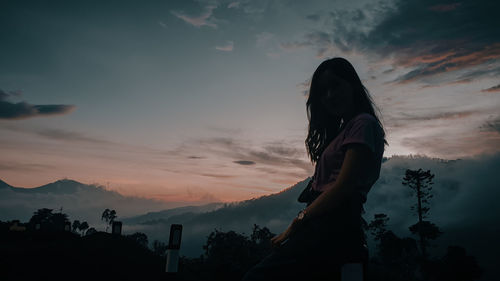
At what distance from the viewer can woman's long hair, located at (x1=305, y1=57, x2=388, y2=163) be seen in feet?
7.92

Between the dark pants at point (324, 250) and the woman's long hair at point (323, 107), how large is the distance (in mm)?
830

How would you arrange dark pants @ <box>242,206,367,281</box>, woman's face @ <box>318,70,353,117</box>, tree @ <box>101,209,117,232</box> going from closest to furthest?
dark pants @ <box>242,206,367,281</box> → woman's face @ <box>318,70,353,117</box> → tree @ <box>101,209,117,232</box>

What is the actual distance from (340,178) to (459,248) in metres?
92.4

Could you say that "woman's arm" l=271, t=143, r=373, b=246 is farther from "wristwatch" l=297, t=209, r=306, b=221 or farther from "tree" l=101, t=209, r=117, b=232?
"tree" l=101, t=209, r=117, b=232

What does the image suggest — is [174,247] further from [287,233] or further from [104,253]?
[104,253]

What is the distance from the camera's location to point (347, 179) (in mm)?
1785

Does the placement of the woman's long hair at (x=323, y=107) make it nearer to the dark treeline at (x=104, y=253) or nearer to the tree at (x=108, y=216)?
the dark treeline at (x=104, y=253)

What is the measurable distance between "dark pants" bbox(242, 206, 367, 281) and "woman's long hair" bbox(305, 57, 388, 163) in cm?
83

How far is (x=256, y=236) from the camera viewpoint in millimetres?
47250

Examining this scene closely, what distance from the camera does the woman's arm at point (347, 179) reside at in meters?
1.78

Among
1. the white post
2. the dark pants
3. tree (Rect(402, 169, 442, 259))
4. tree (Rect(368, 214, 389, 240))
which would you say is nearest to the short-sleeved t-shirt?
the dark pants

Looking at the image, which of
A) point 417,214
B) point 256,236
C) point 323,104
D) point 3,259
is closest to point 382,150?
point 323,104

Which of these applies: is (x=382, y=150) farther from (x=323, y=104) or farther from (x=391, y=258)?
(x=391, y=258)

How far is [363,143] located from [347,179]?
25 centimetres
